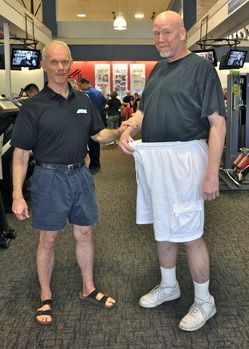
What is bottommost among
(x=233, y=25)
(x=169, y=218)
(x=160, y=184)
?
(x=169, y=218)

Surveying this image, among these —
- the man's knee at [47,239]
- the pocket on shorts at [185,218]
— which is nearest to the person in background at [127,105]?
the man's knee at [47,239]

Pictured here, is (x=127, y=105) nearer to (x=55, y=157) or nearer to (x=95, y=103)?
(x=95, y=103)

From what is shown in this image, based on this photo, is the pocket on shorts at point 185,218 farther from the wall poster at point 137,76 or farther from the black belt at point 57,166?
the wall poster at point 137,76

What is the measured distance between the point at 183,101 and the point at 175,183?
1.37 feet

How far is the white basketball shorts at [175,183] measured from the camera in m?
2.21

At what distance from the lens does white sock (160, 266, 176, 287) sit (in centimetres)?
257

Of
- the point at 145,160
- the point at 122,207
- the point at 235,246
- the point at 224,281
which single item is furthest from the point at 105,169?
the point at 145,160

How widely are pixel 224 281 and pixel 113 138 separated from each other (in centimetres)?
124

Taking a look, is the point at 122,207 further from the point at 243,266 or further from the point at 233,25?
the point at 233,25

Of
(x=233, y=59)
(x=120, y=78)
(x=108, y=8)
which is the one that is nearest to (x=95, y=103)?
(x=233, y=59)

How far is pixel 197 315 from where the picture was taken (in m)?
2.36

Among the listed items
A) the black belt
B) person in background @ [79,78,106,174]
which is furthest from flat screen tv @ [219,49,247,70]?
the black belt

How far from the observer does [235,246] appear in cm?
358

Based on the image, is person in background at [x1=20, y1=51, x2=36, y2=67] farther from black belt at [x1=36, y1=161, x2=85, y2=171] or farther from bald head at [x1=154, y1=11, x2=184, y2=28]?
bald head at [x1=154, y1=11, x2=184, y2=28]
